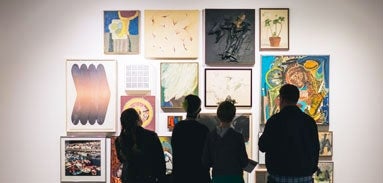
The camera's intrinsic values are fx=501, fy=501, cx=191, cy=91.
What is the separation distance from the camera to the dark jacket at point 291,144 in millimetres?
3580

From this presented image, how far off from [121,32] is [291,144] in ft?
7.11

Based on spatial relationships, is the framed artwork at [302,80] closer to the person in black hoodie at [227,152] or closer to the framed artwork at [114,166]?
the person in black hoodie at [227,152]

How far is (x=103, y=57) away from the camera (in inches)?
196

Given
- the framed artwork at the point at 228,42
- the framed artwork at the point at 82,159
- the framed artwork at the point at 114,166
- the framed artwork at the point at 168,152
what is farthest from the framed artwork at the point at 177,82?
the framed artwork at the point at 82,159

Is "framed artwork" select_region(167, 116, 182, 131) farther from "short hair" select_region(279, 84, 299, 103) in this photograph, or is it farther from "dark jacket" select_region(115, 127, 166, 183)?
"short hair" select_region(279, 84, 299, 103)

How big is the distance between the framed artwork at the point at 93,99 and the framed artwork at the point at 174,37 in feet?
1.47

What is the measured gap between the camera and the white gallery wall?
4.93m

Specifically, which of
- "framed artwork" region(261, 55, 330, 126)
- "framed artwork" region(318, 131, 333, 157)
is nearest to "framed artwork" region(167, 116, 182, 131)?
"framed artwork" region(261, 55, 330, 126)

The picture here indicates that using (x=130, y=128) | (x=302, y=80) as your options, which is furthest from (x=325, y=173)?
(x=130, y=128)

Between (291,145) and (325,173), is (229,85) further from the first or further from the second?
(291,145)

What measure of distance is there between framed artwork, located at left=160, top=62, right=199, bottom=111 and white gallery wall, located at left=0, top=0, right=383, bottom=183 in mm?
90
